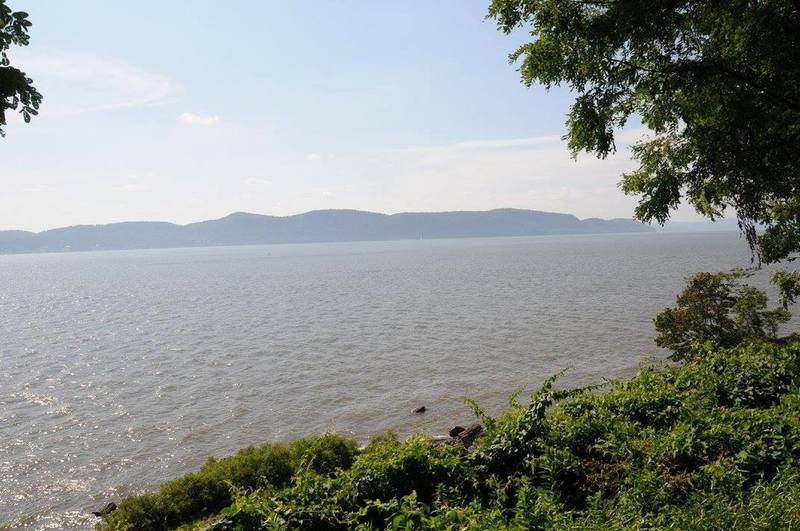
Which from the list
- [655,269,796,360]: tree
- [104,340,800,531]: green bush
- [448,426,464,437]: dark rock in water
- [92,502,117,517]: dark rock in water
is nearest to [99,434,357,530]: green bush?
[92,502,117,517]: dark rock in water

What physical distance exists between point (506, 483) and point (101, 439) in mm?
25694

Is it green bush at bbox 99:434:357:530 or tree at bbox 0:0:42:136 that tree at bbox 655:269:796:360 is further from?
tree at bbox 0:0:42:136

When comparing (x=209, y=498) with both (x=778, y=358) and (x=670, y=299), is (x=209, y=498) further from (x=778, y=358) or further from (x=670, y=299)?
(x=670, y=299)

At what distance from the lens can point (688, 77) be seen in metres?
11.6

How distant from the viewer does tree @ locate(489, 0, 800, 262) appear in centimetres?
1117

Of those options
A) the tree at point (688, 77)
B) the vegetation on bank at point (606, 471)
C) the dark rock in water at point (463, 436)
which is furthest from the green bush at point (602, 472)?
the dark rock in water at point (463, 436)

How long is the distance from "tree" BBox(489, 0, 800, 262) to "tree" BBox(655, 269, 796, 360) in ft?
70.3

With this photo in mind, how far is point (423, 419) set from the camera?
1110 inches

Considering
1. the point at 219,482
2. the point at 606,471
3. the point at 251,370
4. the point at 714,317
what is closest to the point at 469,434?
the point at 219,482

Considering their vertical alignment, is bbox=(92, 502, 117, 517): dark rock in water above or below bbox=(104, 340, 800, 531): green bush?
below

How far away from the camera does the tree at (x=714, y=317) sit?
1251 inches

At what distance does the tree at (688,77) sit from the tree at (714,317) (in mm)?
21428

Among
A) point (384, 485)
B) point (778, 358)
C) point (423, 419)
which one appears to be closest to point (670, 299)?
point (423, 419)

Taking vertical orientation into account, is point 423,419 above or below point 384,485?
below
